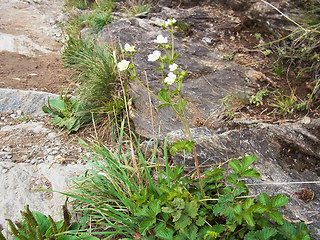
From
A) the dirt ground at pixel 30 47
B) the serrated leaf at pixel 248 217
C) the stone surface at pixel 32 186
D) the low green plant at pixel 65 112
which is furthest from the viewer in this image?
the dirt ground at pixel 30 47

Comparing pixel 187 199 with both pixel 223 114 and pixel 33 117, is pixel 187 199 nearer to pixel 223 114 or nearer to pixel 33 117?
pixel 223 114

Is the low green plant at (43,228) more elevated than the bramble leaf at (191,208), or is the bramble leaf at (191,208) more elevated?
the bramble leaf at (191,208)

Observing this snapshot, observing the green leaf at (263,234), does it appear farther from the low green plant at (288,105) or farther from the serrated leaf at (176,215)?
the low green plant at (288,105)

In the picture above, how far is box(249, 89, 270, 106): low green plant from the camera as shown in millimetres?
2692

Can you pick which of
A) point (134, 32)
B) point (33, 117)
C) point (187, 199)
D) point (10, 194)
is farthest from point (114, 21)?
point (187, 199)

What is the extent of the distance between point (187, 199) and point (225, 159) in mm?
671

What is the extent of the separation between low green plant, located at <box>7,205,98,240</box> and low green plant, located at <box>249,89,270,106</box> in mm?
2002

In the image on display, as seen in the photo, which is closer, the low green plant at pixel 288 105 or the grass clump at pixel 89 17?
the low green plant at pixel 288 105

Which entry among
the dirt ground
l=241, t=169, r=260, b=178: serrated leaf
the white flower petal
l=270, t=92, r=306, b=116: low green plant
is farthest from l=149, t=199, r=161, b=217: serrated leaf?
the dirt ground

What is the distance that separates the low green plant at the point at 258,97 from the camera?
8.83 feet

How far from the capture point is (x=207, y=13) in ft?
14.0

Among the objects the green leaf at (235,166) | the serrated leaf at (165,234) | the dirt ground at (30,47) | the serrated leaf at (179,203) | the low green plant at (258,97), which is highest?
the green leaf at (235,166)

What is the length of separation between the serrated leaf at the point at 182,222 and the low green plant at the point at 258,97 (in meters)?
1.61

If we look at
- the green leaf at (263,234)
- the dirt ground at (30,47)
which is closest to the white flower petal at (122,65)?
the green leaf at (263,234)
